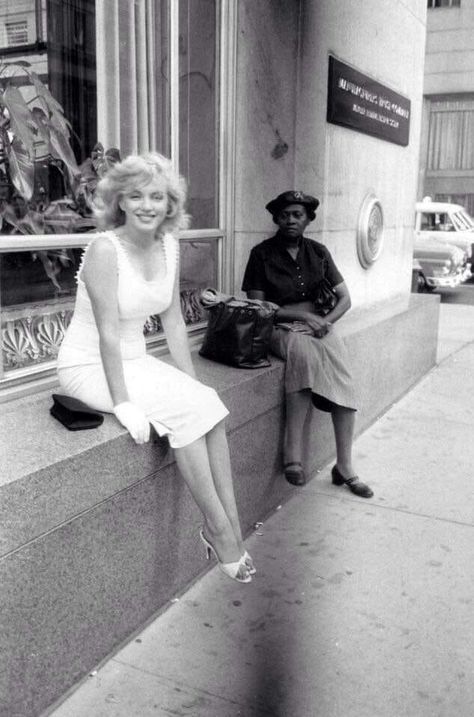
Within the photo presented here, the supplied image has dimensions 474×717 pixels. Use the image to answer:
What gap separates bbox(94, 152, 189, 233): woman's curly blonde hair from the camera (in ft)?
10.6

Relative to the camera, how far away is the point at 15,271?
141 inches

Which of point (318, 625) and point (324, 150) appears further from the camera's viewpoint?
point (324, 150)

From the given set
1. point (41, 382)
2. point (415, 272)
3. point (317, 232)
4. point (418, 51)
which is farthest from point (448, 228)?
point (41, 382)

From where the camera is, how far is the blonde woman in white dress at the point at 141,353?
3.15 meters

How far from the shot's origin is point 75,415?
3.10m

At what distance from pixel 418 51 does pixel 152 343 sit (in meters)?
4.99

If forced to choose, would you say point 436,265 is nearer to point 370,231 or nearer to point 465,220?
point 465,220

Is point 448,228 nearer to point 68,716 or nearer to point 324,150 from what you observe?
point 324,150

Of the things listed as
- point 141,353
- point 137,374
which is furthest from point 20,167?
point 137,374

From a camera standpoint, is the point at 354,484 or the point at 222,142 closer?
the point at 354,484

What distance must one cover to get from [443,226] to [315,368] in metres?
12.1

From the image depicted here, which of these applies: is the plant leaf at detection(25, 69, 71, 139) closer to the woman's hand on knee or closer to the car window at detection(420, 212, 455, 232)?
the woman's hand on knee

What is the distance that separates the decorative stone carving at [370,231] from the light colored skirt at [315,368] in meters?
2.26

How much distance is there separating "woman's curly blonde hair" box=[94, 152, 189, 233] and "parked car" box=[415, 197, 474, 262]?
12590 millimetres
